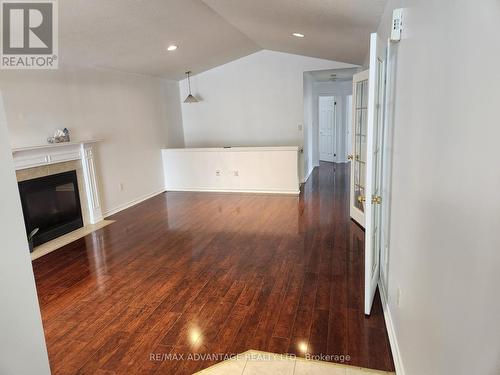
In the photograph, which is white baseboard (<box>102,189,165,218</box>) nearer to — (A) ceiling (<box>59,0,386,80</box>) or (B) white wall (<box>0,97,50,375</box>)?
(A) ceiling (<box>59,0,386,80</box>)

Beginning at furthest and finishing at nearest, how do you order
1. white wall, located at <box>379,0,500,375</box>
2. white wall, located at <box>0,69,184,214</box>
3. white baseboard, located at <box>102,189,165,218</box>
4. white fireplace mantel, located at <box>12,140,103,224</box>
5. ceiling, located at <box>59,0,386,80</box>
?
white baseboard, located at <box>102,189,165,218</box>, white wall, located at <box>0,69,184,214</box>, white fireplace mantel, located at <box>12,140,103,224</box>, ceiling, located at <box>59,0,386,80</box>, white wall, located at <box>379,0,500,375</box>

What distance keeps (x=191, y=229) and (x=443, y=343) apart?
3.82 meters

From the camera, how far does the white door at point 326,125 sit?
33.4 ft

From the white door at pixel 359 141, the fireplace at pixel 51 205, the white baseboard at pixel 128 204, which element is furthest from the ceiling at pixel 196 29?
the white baseboard at pixel 128 204

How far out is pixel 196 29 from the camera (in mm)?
4820

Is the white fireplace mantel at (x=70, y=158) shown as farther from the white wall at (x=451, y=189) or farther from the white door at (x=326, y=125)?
the white door at (x=326, y=125)

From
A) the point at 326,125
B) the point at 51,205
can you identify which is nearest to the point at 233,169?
the point at 51,205

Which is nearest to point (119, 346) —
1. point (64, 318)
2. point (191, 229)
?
point (64, 318)

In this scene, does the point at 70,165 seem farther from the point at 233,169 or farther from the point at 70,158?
the point at 233,169

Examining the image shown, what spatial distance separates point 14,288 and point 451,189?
1343 millimetres

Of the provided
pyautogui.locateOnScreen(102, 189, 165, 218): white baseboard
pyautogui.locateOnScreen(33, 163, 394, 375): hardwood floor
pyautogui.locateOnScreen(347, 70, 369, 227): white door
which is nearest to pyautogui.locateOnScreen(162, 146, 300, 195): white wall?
pyautogui.locateOnScreen(102, 189, 165, 218): white baseboard

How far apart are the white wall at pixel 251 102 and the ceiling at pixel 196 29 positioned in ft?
2.77

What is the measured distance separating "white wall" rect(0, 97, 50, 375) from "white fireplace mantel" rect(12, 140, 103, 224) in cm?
336

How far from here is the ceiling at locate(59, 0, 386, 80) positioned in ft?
10.8
